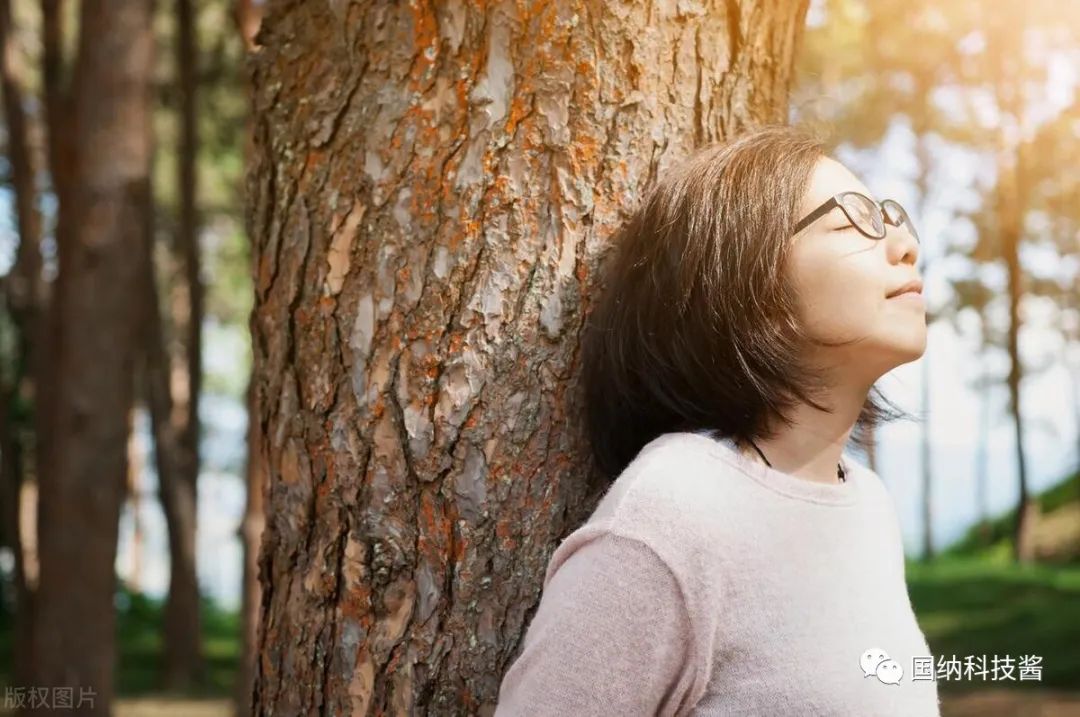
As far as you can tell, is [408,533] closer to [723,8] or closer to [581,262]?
[581,262]

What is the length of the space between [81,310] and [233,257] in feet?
39.9

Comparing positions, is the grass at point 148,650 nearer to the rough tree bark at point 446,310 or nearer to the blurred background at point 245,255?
the blurred background at point 245,255

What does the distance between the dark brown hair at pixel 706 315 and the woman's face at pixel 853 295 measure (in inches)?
1.0

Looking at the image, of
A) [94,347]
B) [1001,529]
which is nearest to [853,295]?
[94,347]

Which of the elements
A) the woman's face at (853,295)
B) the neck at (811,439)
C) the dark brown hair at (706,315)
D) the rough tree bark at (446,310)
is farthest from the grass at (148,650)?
the woman's face at (853,295)

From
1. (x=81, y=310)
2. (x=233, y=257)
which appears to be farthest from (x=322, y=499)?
(x=233, y=257)

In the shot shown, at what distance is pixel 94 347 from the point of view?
5145mm

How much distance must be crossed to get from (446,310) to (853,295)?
0.66m

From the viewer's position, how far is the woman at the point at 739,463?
1.47 m

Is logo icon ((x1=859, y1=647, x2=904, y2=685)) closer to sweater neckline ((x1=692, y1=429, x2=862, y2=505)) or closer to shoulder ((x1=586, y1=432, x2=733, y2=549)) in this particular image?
sweater neckline ((x1=692, y1=429, x2=862, y2=505))

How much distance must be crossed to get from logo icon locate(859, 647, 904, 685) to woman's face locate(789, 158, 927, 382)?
442 millimetres

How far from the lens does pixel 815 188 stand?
1767mm

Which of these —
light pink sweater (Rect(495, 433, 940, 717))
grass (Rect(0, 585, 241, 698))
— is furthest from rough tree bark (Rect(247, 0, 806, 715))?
grass (Rect(0, 585, 241, 698))

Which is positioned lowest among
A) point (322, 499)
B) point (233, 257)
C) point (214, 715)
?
point (214, 715)
